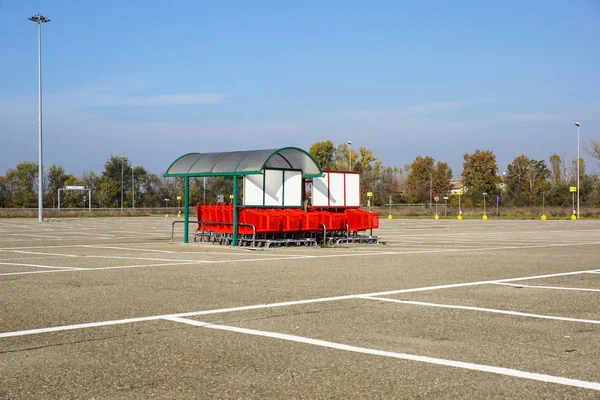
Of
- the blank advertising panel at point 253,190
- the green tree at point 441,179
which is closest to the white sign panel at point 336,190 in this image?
the blank advertising panel at point 253,190

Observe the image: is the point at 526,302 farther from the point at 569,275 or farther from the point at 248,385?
the point at 248,385

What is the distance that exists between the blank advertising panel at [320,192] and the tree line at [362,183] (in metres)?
57.1

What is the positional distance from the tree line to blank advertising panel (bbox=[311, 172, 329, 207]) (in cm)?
5706

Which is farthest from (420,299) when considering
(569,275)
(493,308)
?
(569,275)

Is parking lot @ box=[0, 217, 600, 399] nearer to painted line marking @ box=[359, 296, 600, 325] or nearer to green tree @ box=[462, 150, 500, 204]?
A: painted line marking @ box=[359, 296, 600, 325]

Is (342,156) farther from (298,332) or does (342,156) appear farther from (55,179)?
(298,332)

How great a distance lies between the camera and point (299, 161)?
24.0m

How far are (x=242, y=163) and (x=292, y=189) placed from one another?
105 inches

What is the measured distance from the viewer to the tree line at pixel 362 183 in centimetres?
9075

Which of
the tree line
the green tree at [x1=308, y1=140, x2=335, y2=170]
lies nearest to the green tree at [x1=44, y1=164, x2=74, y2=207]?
the tree line

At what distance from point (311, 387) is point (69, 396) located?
5.53 ft

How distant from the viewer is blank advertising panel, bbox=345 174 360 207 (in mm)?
25625

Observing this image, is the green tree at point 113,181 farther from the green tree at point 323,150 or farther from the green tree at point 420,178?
the green tree at point 420,178

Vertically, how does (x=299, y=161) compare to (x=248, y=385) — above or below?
above
